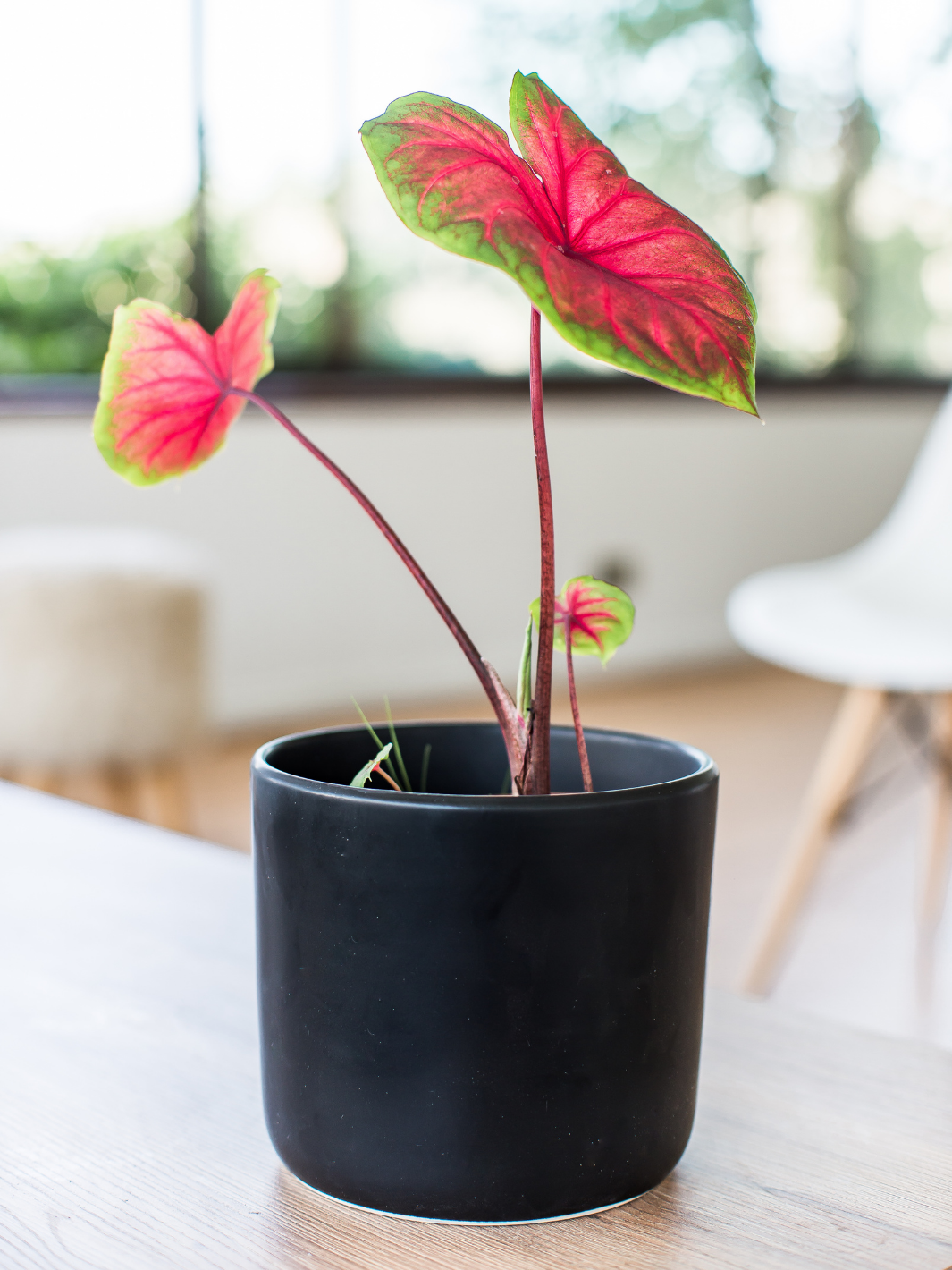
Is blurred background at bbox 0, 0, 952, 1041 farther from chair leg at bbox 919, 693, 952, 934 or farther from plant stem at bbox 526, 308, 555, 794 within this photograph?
plant stem at bbox 526, 308, 555, 794

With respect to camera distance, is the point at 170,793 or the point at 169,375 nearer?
the point at 169,375

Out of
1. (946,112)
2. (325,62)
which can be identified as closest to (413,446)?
(325,62)

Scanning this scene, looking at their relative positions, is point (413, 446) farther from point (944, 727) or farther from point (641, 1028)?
point (641, 1028)

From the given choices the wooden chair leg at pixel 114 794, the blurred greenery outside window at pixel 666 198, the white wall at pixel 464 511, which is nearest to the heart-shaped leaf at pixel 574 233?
the wooden chair leg at pixel 114 794

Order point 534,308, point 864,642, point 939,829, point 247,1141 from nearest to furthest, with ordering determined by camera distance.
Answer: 1. point 534,308
2. point 247,1141
3. point 864,642
4. point 939,829

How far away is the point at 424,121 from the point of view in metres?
A: 0.30

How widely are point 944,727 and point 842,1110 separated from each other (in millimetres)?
1260

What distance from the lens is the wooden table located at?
34 cm

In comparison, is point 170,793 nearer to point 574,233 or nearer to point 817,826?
point 817,826

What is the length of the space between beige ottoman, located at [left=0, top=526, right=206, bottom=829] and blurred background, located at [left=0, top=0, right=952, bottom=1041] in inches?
1.6

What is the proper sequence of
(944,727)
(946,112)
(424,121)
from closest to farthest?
(424,121)
(944,727)
(946,112)

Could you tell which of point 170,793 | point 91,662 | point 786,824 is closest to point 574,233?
→ point 91,662

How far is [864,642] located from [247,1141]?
1086mm

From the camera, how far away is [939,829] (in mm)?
1677
